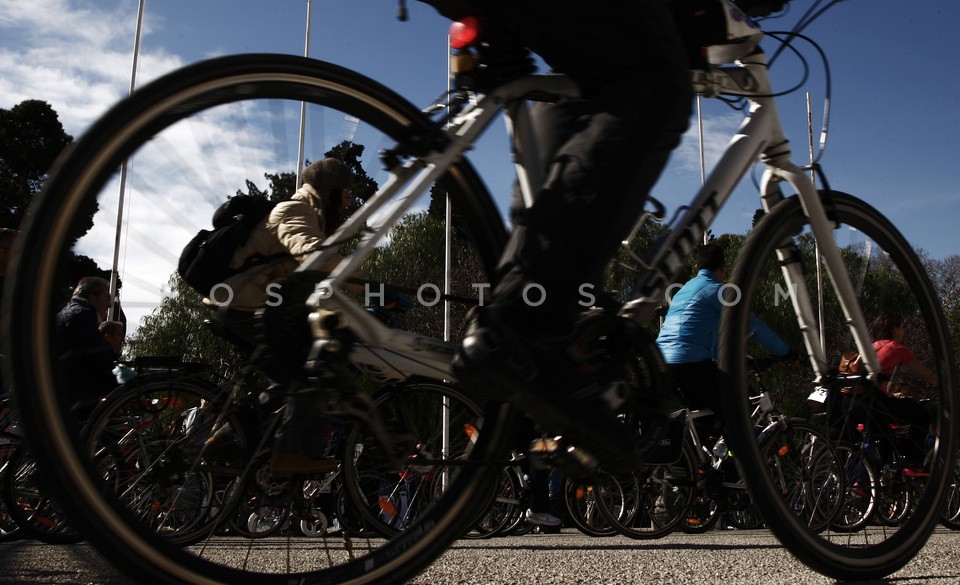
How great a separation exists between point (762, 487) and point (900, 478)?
0.62m

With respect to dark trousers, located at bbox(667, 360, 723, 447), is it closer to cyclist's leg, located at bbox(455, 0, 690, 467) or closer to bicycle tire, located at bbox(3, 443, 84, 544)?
bicycle tire, located at bbox(3, 443, 84, 544)

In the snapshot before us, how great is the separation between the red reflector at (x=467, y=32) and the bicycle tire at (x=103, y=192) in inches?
6.5

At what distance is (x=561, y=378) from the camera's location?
1.56 m

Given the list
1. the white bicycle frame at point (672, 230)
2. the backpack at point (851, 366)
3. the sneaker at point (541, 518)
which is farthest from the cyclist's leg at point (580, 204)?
the sneaker at point (541, 518)

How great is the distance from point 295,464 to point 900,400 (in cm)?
178

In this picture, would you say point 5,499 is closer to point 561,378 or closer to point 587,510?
point 587,510

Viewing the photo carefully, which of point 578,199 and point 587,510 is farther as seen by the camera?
point 587,510

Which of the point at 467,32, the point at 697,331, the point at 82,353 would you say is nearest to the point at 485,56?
the point at 467,32

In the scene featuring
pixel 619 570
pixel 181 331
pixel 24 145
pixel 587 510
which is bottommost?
pixel 587 510

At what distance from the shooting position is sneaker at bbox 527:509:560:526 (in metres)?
6.57

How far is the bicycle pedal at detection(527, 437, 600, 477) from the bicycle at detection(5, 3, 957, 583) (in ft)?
0.41

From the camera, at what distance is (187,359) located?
2.19m

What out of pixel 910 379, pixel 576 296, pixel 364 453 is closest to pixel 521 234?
pixel 576 296

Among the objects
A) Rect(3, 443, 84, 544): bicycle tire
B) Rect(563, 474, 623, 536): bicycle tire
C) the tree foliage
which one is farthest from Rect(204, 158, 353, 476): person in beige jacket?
the tree foliage
